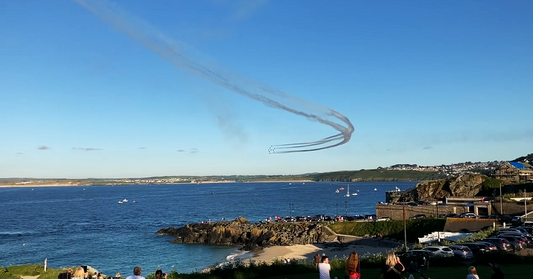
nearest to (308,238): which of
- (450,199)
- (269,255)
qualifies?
(269,255)

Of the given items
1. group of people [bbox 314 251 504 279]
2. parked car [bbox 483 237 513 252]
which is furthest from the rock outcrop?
group of people [bbox 314 251 504 279]

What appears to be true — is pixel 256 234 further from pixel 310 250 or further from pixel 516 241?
pixel 516 241

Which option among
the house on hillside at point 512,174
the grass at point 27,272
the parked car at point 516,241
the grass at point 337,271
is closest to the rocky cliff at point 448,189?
the house on hillside at point 512,174

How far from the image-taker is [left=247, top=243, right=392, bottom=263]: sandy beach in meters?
51.5

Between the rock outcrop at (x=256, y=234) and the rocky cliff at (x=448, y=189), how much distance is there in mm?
31937

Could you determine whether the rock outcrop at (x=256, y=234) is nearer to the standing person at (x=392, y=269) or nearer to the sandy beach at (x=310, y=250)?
the sandy beach at (x=310, y=250)

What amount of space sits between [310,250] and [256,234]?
51.1 ft

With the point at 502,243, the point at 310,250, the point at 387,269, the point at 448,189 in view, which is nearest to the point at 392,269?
the point at 387,269

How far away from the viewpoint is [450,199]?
257ft

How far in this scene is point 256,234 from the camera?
7094 cm

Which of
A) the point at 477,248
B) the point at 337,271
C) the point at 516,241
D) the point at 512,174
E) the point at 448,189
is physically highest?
A: the point at 512,174

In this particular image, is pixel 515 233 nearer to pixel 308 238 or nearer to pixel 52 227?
pixel 308 238

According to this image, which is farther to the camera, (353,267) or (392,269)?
(353,267)

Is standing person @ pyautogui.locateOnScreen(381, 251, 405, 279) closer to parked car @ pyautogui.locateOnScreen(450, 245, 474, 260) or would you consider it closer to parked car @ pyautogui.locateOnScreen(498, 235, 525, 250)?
parked car @ pyautogui.locateOnScreen(450, 245, 474, 260)
